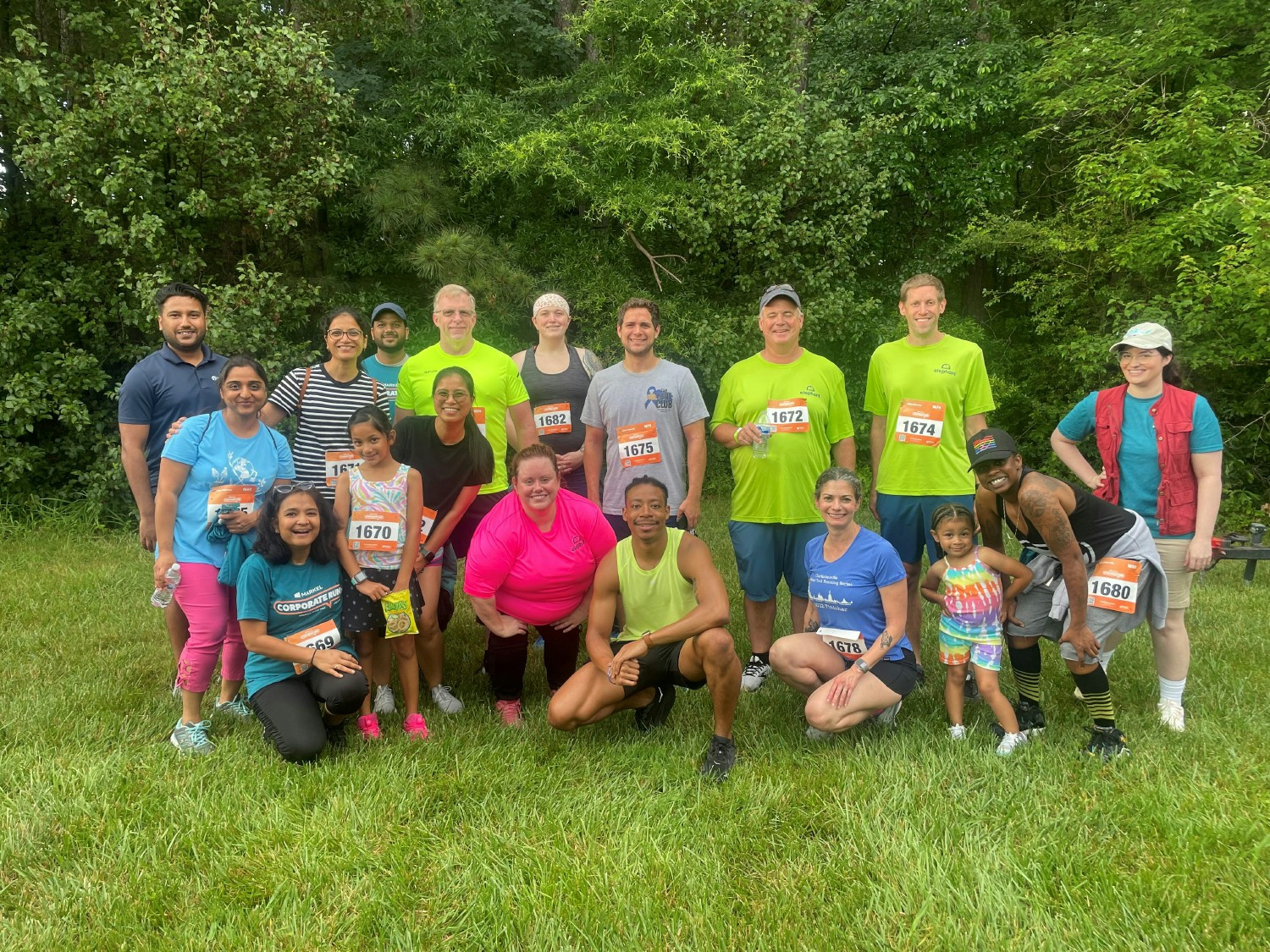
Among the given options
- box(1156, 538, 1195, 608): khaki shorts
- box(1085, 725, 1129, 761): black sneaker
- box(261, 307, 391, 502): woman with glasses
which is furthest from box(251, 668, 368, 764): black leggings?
box(1156, 538, 1195, 608): khaki shorts

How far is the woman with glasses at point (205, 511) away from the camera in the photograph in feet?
12.7

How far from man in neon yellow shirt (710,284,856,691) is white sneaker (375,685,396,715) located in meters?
1.91

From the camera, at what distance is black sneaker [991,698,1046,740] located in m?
3.92

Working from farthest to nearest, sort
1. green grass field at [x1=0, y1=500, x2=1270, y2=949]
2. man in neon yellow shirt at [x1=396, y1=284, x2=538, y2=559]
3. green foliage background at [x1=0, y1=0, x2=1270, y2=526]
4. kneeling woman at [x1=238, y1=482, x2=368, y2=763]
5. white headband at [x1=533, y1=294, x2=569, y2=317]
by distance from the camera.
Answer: green foliage background at [x1=0, y1=0, x2=1270, y2=526]
white headband at [x1=533, y1=294, x2=569, y2=317]
man in neon yellow shirt at [x1=396, y1=284, x2=538, y2=559]
kneeling woman at [x1=238, y1=482, x2=368, y2=763]
green grass field at [x1=0, y1=500, x2=1270, y2=949]

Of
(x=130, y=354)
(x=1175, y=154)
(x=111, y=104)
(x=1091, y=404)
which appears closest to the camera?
(x=1091, y=404)

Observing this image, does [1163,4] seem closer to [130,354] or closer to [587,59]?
[587,59]

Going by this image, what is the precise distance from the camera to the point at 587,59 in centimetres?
1196

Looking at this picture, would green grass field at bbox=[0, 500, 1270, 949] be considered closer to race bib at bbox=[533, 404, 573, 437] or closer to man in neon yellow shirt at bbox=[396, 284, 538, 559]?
man in neon yellow shirt at bbox=[396, 284, 538, 559]

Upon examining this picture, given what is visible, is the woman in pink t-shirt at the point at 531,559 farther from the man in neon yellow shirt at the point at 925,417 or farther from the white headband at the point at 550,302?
the man in neon yellow shirt at the point at 925,417

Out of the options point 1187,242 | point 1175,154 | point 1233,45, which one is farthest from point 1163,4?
point 1187,242

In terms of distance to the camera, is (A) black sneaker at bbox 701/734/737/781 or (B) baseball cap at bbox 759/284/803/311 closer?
(A) black sneaker at bbox 701/734/737/781

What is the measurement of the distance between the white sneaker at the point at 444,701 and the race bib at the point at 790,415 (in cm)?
224

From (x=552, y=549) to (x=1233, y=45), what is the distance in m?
12.9

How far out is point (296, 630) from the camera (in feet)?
12.6
